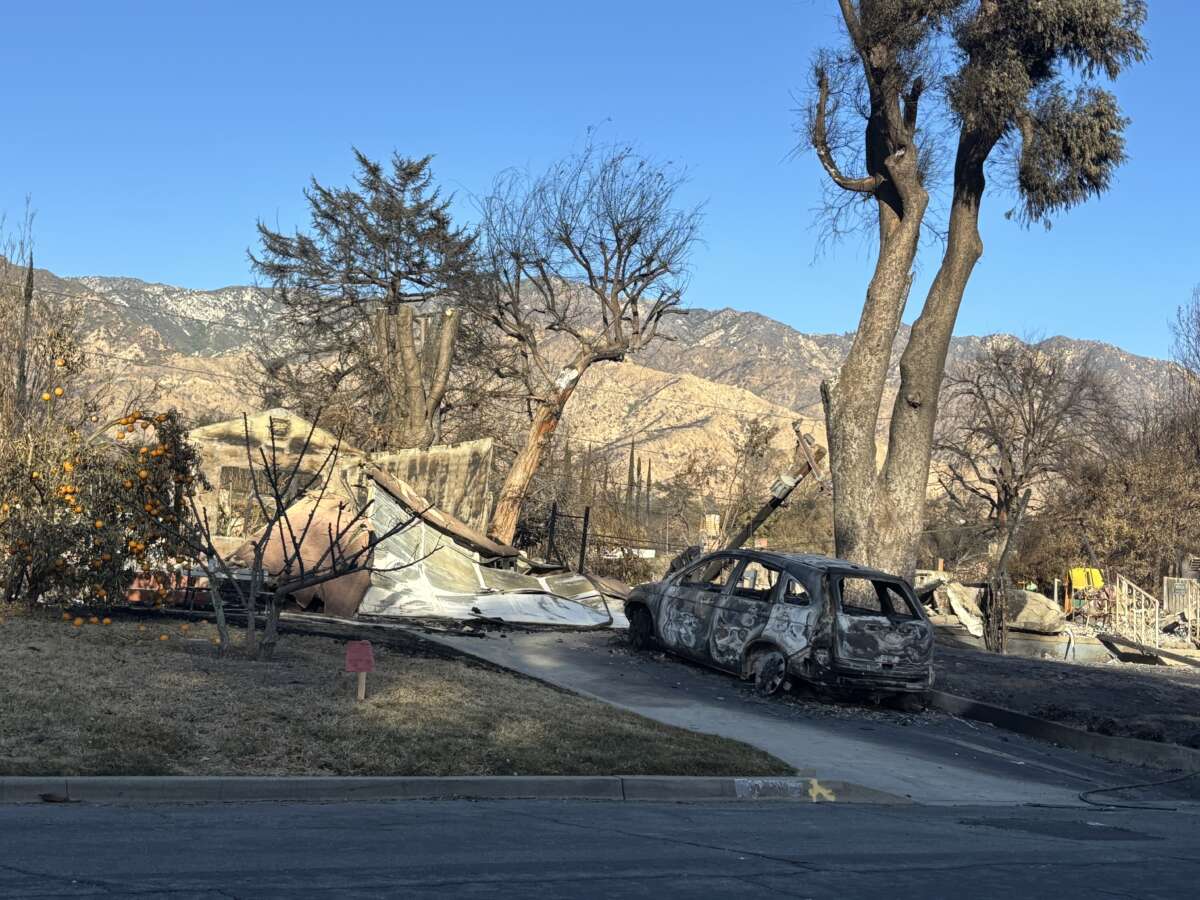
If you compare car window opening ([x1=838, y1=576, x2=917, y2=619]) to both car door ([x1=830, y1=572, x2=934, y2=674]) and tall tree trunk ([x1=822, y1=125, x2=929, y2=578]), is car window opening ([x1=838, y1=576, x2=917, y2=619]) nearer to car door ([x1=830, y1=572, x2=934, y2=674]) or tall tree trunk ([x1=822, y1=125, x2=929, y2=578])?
car door ([x1=830, y1=572, x2=934, y2=674])

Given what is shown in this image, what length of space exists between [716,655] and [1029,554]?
3609cm

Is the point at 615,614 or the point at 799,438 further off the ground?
the point at 799,438

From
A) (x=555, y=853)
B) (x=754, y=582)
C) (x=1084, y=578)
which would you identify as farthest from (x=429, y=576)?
(x=1084, y=578)

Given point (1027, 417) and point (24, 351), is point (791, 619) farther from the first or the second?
point (1027, 417)

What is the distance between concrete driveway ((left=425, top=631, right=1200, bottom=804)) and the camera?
454 inches

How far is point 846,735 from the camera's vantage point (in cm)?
1342

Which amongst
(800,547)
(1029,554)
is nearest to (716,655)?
(800,547)

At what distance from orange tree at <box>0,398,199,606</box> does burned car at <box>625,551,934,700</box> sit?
6170mm

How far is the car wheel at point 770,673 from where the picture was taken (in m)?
14.9

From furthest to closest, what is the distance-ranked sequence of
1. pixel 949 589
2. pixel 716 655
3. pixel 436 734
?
pixel 949 589 → pixel 716 655 → pixel 436 734

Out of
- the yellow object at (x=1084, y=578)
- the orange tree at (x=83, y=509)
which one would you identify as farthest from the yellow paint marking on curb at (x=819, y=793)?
the yellow object at (x=1084, y=578)

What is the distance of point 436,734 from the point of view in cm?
1029

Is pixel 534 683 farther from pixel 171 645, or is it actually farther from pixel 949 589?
pixel 949 589

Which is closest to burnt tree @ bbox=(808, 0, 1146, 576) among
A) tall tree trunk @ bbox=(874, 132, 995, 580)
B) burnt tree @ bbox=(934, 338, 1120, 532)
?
tall tree trunk @ bbox=(874, 132, 995, 580)
